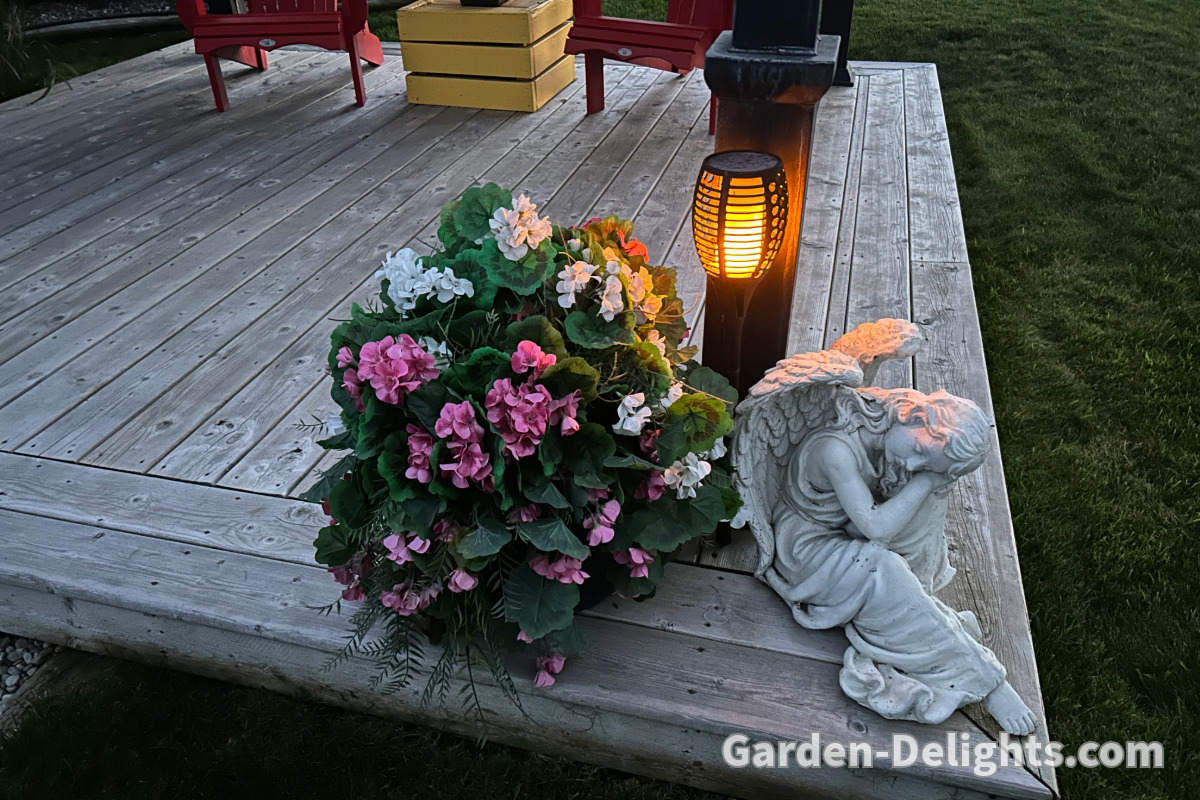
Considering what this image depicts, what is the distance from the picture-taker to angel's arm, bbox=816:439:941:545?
1339mm

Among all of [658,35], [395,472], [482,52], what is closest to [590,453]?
[395,472]

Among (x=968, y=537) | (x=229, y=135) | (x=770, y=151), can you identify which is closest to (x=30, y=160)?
(x=229, y=135)

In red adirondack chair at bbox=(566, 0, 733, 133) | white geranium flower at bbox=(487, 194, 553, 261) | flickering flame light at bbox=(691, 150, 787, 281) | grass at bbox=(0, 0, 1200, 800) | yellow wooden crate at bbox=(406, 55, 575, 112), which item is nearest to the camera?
white geranium flower at bbox=(487, 194, 553, 261)

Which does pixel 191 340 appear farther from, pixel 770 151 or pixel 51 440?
pixel 770 151

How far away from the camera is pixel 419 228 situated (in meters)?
2.98

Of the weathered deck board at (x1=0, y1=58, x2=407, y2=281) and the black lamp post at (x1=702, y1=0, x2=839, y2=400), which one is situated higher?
the black lamp post at (x1=702, y1=0, x2=839, y2=400)

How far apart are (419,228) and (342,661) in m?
1.85

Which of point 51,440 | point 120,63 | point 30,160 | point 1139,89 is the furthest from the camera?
point 120,63

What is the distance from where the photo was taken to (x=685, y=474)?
1.32 metres

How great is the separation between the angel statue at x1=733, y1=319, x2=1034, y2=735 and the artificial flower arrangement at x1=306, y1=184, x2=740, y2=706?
0.15 meters

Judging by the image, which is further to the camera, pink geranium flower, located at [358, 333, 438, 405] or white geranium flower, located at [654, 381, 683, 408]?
white geranium flower, located at [654, 381, 683, 408]

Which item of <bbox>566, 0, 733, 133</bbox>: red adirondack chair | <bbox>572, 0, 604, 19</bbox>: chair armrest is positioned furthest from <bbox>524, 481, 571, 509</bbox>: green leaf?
<bbox>572, 0, 604, 19</bbox>: chair armrest

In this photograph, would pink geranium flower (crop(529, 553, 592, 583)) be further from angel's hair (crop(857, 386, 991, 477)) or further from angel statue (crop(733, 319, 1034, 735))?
angel's hair (crop(857, 386, 991, 477))

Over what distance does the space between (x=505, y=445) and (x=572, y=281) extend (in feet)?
0.89
